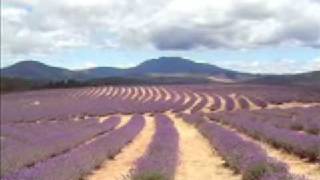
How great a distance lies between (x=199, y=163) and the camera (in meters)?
16.0

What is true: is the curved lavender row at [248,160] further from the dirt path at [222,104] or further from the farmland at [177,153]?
the dirt path at [222,104]

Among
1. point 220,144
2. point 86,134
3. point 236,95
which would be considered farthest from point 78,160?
point 236,95

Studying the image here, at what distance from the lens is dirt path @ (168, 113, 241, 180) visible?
1340cm

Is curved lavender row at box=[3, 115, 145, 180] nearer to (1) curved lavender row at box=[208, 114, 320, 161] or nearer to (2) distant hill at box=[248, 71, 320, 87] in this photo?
(1) curved lavender row at box=[208, 114, 320, 161]

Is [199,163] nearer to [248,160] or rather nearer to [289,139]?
[289,139]

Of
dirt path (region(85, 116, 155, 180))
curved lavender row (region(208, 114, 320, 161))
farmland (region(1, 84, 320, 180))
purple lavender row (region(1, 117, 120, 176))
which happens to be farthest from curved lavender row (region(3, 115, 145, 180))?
curved lavender row (region(208, 114, 320, 161))

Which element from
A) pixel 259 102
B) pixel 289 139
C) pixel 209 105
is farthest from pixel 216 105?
pixel 289 139

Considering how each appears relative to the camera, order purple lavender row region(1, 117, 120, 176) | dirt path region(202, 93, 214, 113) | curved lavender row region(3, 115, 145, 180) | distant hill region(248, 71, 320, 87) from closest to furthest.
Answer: curved lavender row region(3, 115, 145, 180) < purple lavender row region(1, 117, 120, 176) < dirt path region(202, 93, 214, 113) < distant hill region(248, 71, 320, 87)

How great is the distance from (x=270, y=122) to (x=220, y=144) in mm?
6835

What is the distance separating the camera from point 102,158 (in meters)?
16.2

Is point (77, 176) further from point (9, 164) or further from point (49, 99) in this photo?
point (49, 99)

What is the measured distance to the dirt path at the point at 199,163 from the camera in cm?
1340

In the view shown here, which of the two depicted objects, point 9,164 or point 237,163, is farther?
point 9,164

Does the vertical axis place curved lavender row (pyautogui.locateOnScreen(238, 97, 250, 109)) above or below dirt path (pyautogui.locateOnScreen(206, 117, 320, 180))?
above
